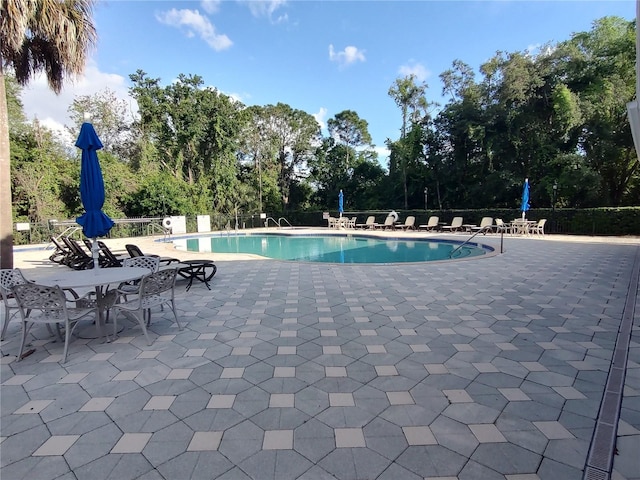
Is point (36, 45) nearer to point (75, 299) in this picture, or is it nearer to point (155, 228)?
point (75, 299)

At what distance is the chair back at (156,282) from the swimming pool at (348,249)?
21.0 feet

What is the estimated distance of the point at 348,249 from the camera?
42.8 ft

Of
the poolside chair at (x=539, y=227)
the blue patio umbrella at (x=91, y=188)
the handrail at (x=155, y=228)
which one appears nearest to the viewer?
the blue patio umbrella at (x=91, y=188)

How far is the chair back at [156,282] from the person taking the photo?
3.34 meters

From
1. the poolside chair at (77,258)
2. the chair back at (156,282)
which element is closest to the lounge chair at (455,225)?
the poolside chair at (77,258)

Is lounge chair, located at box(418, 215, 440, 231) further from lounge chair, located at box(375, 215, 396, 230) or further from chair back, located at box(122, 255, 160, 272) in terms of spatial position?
chair back, located at box(122, 255, 160, 272)

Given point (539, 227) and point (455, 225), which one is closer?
point (539, 227)

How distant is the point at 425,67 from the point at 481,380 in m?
25.0

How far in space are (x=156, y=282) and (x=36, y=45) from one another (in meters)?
5.04

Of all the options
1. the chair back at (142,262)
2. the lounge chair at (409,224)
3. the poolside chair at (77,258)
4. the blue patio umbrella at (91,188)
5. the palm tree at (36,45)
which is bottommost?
the poolside chair at (77,258)

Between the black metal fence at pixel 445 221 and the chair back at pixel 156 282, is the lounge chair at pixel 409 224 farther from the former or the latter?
the chair back at pixel 156 282

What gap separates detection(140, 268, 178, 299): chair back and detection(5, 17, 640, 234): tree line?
13.6 meters

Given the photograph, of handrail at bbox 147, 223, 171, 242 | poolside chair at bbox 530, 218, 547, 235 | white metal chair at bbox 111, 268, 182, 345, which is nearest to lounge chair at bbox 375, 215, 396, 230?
poolside chair at bbox 530, 218, 547, 235

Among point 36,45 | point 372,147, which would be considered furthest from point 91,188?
point 372,147
